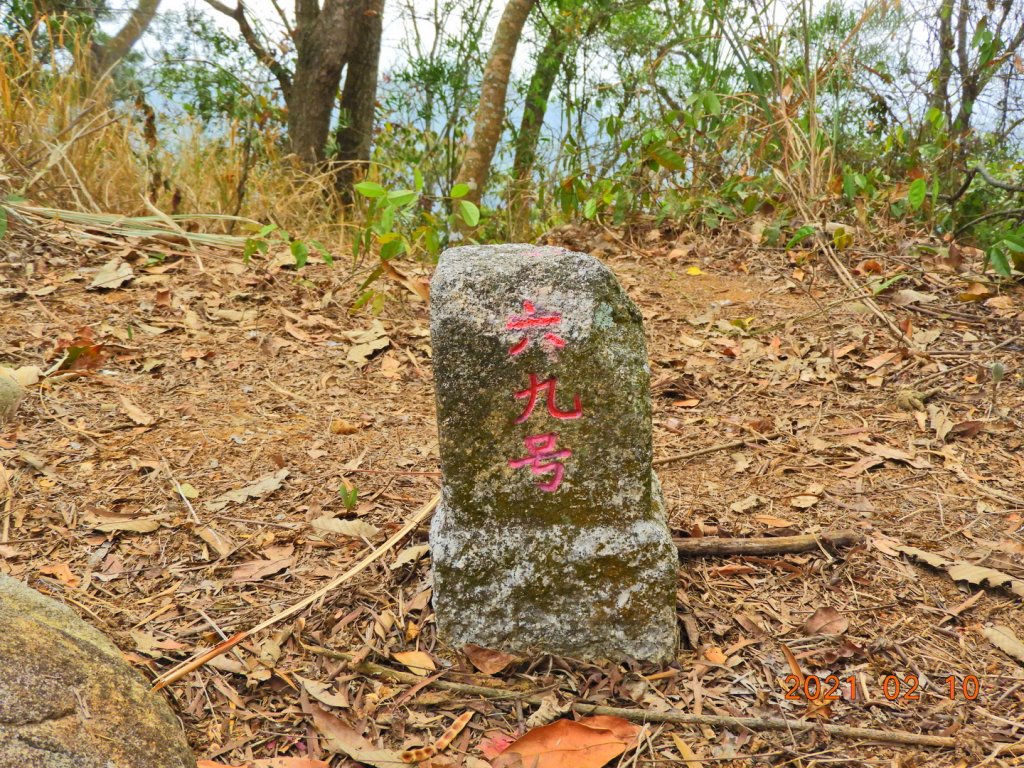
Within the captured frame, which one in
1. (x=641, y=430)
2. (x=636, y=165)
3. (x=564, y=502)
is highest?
(x=636, y=165)

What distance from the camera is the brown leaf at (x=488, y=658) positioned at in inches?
78.1

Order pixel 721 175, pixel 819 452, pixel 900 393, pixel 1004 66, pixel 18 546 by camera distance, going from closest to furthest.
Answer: pixel 18 546, pixel 819 452, pixel 900 393, pixel 1004 66, pixel 721 175

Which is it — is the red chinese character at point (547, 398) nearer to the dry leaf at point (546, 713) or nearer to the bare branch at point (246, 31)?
the dry leaf at point (546, 713)

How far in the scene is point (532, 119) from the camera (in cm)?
762

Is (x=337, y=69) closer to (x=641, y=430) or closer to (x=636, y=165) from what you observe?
(x=636, y=165)

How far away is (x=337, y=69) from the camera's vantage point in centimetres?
618

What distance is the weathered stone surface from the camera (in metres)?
1.35

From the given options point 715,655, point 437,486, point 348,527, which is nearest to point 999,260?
point 715,655

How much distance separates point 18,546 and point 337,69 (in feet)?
15.6

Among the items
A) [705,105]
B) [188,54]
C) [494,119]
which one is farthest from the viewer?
[188,54]

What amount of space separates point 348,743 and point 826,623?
123 cm

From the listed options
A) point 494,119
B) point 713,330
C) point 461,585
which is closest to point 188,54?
point 494,119

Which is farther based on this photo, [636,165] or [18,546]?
[636,165]

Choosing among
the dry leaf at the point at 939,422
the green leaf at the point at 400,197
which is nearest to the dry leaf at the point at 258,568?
the green leaf at the point at 400,197
